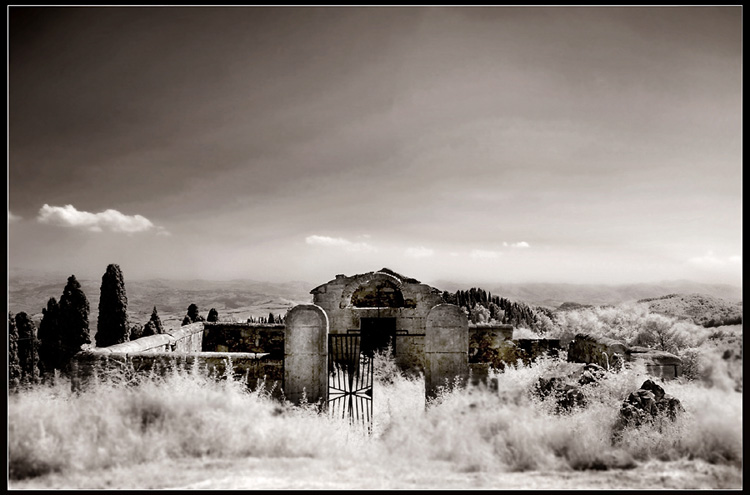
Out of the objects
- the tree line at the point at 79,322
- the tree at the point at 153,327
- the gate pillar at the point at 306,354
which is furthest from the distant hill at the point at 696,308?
the tree at the point at 153,327

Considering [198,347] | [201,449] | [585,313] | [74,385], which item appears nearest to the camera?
[201,449]

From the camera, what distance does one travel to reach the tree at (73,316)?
2198 centimetres

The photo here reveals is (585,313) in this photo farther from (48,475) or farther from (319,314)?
(48,475)

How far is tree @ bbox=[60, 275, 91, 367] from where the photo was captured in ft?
72.1

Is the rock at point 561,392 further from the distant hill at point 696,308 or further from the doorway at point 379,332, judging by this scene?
the distant hill at point 696,308

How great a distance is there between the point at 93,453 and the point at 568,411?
664 centimetres

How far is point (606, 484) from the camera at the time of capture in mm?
4938

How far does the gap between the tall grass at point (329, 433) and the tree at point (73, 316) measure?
17344 millimetres

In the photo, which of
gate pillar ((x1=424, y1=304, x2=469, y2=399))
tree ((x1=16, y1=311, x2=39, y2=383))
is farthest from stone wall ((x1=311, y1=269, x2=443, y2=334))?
tree ((x1=16, y1=311, x2=39, y2=383))

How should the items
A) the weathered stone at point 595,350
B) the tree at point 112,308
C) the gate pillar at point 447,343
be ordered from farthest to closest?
the tree at point 112,308, the weathered stone at point 595,350, the gate pillar at point 447,343

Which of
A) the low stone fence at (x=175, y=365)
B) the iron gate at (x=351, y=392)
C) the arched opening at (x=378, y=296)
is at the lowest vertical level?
the iron gate at (x=351, y=392)

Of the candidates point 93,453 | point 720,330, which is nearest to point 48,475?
point 93,453

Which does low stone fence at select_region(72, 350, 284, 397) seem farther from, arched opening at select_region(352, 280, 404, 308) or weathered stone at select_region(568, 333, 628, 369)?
arched opening at select_region(352, 280, 404, 308)

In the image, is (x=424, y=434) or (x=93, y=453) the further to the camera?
(x=424, y=434)
